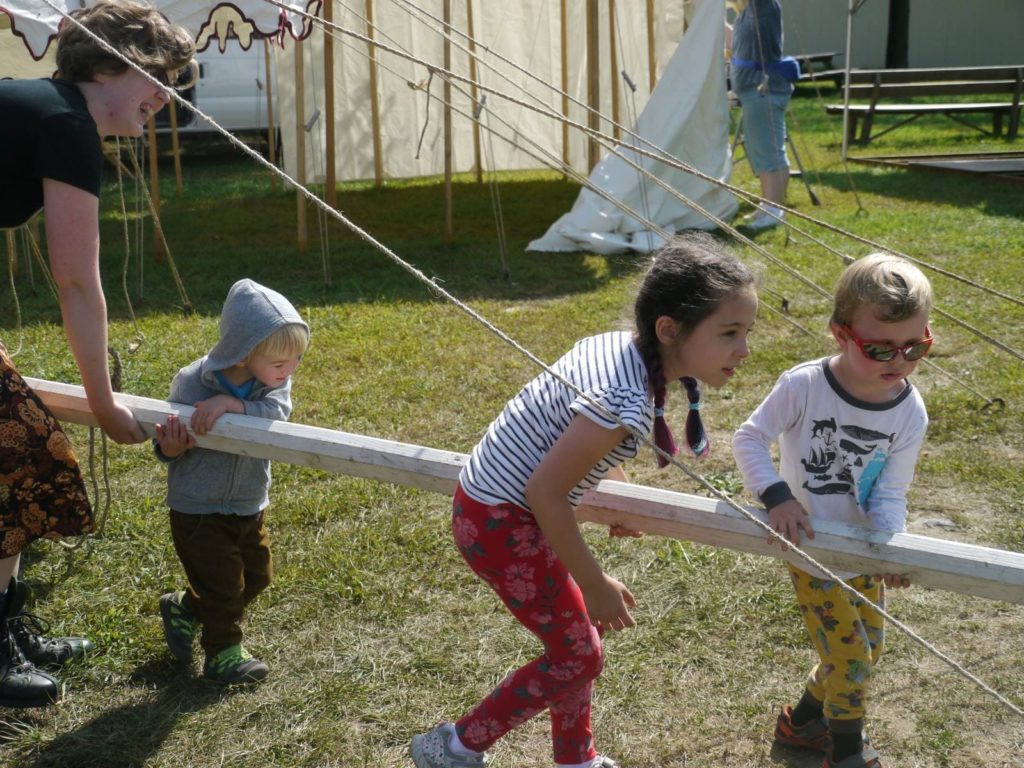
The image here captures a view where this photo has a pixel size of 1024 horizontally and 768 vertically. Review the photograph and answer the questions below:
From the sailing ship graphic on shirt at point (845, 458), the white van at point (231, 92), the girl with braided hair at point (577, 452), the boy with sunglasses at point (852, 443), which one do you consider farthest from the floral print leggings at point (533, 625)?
the white van at point (231, 92)

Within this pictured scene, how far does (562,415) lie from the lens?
2066 millimetres

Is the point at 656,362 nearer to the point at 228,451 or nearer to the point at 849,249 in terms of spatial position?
the point at 228,451

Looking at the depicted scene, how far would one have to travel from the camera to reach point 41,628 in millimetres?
3061

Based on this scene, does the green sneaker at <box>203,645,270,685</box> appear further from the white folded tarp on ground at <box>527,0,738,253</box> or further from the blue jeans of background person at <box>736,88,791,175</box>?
the blue jeans of background person at <box>736,88,791,175</box>

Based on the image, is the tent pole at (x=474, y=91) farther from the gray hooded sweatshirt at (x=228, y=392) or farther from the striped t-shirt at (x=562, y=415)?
the striped t-shirt at (x=562, y=415)

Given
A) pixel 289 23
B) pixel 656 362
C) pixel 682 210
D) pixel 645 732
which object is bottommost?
pixel 645 732

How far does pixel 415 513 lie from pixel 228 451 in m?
1.35

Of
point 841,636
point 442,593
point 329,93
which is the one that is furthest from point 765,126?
point 841,636

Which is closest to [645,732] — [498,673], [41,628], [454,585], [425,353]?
[498,673]

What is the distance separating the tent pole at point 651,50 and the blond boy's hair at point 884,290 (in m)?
7.29

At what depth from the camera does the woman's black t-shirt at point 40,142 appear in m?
2.29

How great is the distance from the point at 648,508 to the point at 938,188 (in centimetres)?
890

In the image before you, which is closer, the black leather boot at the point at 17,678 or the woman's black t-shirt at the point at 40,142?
the woman's black t-shirt at the point at 40,142

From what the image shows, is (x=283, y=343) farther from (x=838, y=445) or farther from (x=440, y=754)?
(x=838, y=445)
